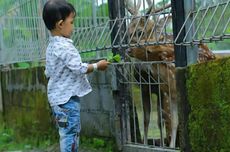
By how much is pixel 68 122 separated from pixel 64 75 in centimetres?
42

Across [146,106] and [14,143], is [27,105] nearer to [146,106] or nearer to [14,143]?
[14,143]

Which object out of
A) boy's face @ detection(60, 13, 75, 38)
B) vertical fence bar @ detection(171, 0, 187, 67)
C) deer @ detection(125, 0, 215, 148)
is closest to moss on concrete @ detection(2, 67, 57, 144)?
deer @ detection(125, 0, 215, 148)

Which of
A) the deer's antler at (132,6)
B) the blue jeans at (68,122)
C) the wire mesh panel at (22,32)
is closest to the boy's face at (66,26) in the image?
the blue jeans at (68,122)

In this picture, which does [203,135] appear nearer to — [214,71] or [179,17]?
[214,71]

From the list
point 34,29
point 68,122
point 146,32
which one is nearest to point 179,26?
point 146,32

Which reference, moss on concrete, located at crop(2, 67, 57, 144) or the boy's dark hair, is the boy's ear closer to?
the boy's dark hair

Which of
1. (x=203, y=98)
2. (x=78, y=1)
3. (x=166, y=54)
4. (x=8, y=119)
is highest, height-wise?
(x=78, y=1)

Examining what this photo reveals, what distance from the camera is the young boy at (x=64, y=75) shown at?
14.8 ft

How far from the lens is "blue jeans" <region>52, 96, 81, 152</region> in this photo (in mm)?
4566

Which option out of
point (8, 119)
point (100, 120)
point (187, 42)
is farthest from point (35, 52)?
point (187, 42)

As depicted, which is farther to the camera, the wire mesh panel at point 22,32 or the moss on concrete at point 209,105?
the wire mesh panel at point 22,32

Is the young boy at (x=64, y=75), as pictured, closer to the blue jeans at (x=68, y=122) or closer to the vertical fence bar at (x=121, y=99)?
the blue jeans at (x=68, y=122)

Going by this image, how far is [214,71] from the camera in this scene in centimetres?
402

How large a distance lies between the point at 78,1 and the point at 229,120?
143 inches
